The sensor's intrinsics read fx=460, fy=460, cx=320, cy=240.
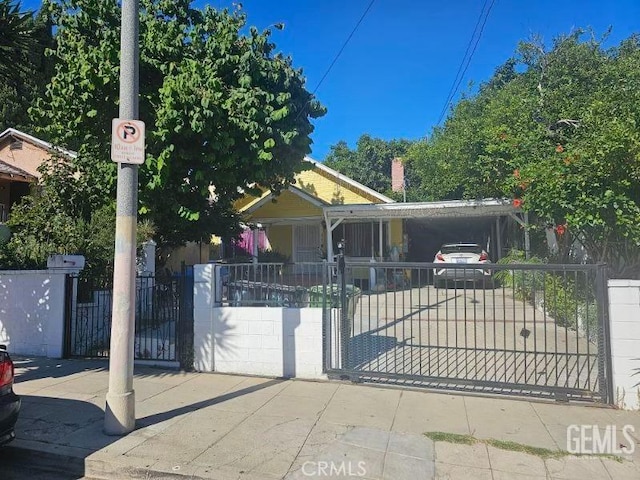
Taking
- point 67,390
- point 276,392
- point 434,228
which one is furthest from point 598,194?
point 434,228

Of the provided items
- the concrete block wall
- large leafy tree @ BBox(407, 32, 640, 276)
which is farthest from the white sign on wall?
large leafy tree @ BBox(407, 32, 640, 276)

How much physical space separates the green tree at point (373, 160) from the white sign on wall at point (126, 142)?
3626 cm

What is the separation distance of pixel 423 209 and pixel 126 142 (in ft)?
37.8

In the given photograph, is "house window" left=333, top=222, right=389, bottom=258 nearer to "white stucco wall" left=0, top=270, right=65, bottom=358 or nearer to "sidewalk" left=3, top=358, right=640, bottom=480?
"white stucco wall" left=0, top=270, right=65, bottom=358

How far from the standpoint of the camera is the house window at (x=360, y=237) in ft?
57.8

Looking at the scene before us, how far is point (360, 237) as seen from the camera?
1775 centimetres

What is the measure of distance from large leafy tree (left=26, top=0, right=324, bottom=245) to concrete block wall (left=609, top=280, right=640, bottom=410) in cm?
574

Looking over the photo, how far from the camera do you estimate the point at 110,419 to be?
4.61 metres

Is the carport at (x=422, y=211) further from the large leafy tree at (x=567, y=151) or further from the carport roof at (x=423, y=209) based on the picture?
the large leafy tree at (x=567, y=151)

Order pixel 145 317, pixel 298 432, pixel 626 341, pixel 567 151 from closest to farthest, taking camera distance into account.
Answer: pixel 298 432 < pixel 626 341 < pixel 145 317 < pixel 567 151

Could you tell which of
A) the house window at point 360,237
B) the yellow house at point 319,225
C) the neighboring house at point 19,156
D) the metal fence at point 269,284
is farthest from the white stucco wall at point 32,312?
the house window at point 360,237

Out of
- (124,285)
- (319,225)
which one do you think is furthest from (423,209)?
(124,285)

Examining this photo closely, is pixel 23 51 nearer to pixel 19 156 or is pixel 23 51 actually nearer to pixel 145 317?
pixel 145 317

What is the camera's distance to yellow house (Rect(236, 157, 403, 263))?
16.7 m
